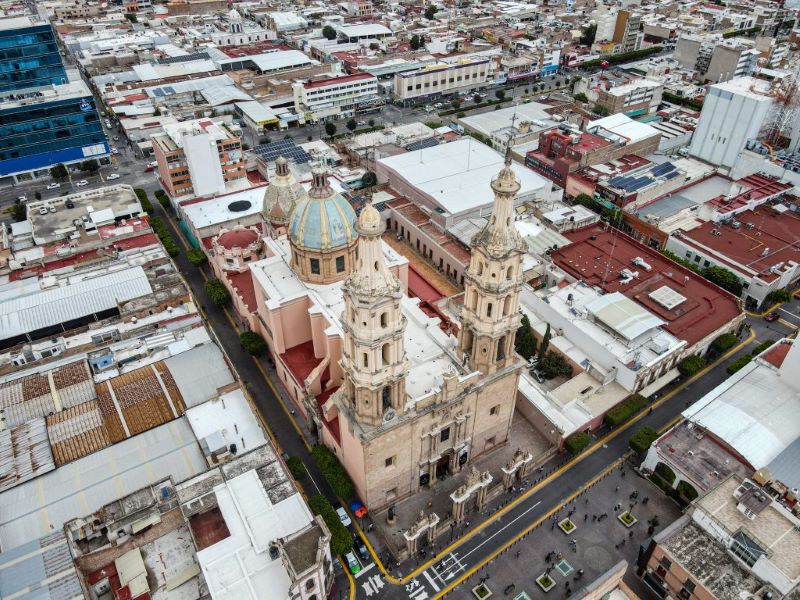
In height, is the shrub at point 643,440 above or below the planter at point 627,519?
above

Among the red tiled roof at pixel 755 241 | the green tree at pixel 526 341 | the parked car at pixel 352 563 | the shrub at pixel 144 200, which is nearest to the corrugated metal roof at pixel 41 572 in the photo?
the parked car at pixel 352 563

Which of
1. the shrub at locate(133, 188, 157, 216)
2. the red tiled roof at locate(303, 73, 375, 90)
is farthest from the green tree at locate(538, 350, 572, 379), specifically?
the red tiled roof at locate(303, 73, 375, 90)

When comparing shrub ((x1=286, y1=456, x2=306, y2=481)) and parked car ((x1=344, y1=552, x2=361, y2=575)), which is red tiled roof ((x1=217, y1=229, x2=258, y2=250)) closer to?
shrub ((x1=286, y1=456, x2=306, y2=481))

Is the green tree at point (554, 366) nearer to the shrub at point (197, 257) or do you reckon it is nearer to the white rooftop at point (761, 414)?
the white rooftop at point (761, 414)

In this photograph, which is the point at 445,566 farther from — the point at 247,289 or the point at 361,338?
the point at 247,289

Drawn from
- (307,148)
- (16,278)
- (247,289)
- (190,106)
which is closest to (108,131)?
(190,106)

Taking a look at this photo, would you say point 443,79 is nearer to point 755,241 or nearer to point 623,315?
point 755,241

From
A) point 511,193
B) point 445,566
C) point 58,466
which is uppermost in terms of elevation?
point 511,193
